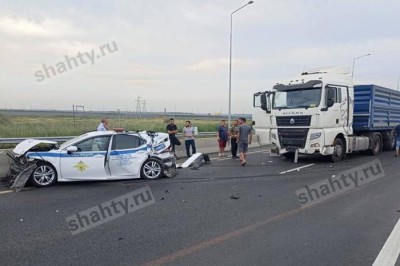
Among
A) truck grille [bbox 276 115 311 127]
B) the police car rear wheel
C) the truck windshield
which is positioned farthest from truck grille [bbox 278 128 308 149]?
the police car rear wheel

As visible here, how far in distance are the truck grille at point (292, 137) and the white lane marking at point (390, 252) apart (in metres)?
7.78

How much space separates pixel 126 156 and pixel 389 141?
1326cm

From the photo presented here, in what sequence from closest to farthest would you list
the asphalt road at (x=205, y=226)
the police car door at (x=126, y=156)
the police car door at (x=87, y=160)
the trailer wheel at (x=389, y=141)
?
1. the asphalt road at (x=205, y=226)
2. the police car door at (x=87, y=160)
3. the police car door at (x=126, y=156)
4. the trailer wheel at (x=389, y=141)

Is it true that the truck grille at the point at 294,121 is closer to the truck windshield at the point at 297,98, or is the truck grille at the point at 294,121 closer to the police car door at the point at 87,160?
the truck windshield at the point at 297,98

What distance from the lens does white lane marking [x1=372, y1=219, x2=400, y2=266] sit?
164 inches

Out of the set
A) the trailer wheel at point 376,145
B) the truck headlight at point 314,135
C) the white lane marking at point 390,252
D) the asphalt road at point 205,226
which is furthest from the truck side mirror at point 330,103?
the white lane marking at point 390,252

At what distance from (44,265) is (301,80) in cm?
1110

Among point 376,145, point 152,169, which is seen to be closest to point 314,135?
point 376,145

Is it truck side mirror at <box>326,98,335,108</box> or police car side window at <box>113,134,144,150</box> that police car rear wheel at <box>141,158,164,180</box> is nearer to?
police car side window at <box>113,134,144,150</box>

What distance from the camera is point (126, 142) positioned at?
962 centimetres

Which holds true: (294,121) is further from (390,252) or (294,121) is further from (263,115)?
(390,252)

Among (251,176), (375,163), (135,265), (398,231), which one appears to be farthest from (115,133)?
(375,163)

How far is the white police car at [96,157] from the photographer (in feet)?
29.1

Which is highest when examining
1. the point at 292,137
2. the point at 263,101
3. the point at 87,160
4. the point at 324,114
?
the point at 263,101
